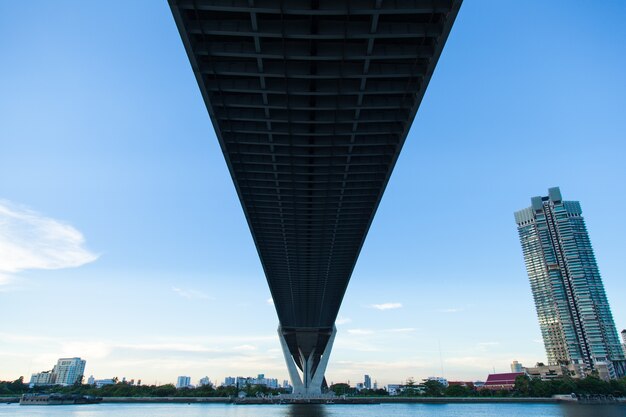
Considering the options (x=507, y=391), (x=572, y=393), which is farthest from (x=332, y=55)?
(x=507, y=391)

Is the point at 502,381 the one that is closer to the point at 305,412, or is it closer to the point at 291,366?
the point at 291,366

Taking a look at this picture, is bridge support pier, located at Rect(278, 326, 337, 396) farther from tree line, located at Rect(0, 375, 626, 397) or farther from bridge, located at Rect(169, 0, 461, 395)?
bridge, located at Rect(169, 0, 461, 395)

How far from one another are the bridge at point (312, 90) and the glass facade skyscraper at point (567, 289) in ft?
458

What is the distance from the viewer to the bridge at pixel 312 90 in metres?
14.1

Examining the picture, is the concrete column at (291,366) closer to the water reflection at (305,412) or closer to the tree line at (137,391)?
the water reflection at (305,412)

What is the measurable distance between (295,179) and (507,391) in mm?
115750

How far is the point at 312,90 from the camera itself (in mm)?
17891

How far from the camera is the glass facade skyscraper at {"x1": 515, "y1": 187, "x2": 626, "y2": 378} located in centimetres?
→ 14462

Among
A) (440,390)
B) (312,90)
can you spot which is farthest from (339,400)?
(312,90)

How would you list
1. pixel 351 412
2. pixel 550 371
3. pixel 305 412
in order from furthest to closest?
1. pixel 550 371
2. pixel 351 412
3. pixel 305 412

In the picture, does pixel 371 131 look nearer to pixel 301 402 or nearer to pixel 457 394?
pixel 301 402

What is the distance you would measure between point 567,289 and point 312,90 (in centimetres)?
17447

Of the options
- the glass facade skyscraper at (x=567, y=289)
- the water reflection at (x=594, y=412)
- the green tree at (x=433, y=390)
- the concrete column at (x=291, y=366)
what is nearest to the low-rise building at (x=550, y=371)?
the glass facade skyscraper at (x=567, y=289)

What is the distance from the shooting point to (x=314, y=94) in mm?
17453
